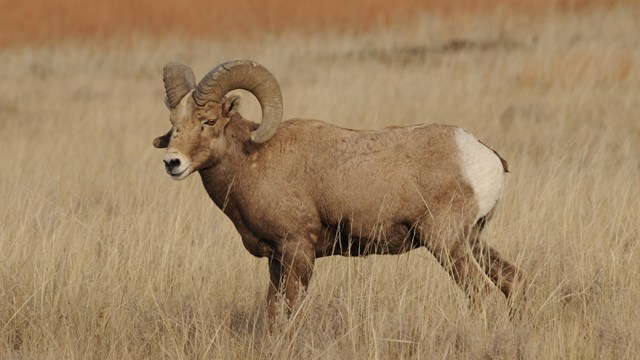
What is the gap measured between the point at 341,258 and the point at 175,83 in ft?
5.45

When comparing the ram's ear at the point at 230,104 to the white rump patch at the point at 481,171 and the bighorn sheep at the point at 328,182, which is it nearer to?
the bighorn sheep at the point at 328,182

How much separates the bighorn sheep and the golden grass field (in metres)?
0.25

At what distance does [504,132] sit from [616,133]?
4.77 feet

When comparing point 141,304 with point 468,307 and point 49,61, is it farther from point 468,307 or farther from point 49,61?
point 49,61

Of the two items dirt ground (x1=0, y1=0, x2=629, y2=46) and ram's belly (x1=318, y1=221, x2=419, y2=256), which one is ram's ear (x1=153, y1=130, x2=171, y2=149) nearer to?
ram's belly (x1=318, y1=221, x2=419, y2=256)

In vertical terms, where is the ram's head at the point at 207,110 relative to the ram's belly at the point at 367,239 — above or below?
above

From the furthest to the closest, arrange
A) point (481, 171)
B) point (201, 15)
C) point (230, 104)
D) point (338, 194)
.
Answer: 1. point (201, 15)
2. point (230, 104)
3. point (338, 194)
4. point (481, 171)

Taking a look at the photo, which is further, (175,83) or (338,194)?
(175,83)

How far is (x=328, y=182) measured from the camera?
6906 millimetres

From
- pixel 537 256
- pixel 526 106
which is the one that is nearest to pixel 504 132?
pixel 526 106

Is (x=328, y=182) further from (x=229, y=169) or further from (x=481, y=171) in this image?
(x=481, y=171)

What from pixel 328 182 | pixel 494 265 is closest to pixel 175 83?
pixel 328 182

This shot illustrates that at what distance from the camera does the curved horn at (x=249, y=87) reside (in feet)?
22.4

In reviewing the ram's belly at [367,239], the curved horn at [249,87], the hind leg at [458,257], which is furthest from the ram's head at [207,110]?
the hind leg at [458,257]
